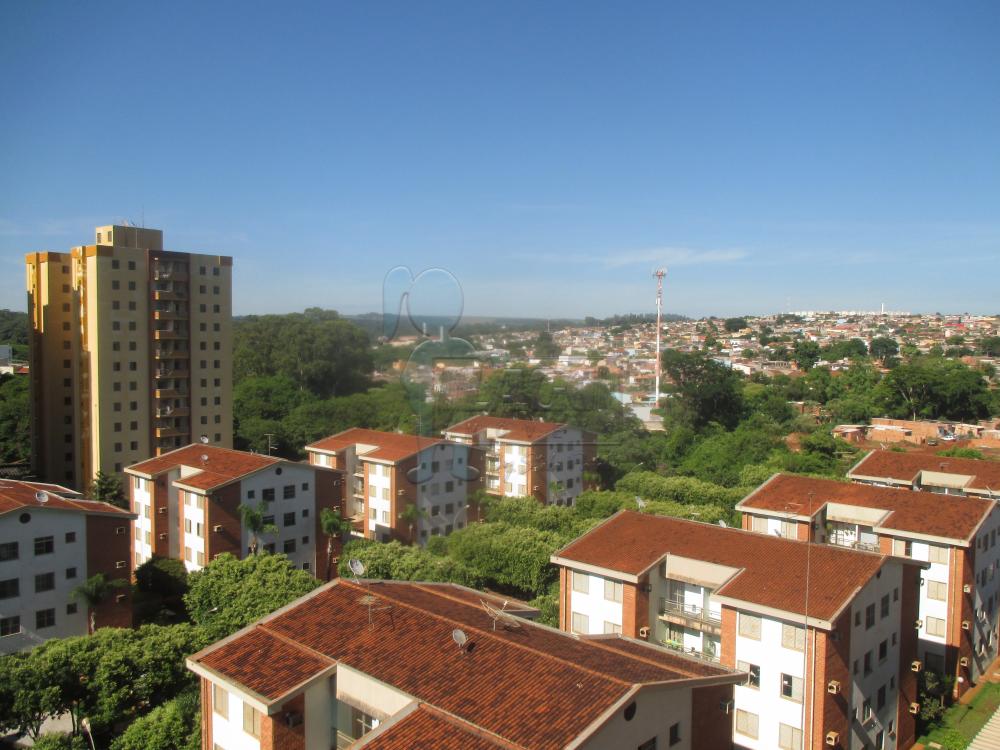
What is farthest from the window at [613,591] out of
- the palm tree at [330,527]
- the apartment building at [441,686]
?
the palm tree at [330,527]

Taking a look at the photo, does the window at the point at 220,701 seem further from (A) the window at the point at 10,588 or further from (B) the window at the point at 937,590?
(B) the window at the point at 937,590

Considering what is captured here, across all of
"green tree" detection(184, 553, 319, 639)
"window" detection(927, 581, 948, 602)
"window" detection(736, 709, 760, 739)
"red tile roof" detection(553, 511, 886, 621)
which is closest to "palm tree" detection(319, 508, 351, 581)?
"green tree" detection(184, 553, 319, 639)

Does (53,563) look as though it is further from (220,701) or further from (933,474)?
(933,474)

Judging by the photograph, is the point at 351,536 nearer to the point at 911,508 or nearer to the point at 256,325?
the point at 911,508

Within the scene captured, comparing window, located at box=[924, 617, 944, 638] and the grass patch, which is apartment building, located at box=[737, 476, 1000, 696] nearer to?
window, located at box=[924, 617, 944, 638]

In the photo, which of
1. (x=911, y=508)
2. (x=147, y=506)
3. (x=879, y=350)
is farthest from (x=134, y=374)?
(x=879, y=350)

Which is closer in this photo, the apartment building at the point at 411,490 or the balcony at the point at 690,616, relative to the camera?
the balcony at the point at 690,616

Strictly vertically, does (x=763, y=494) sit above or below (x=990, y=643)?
above
